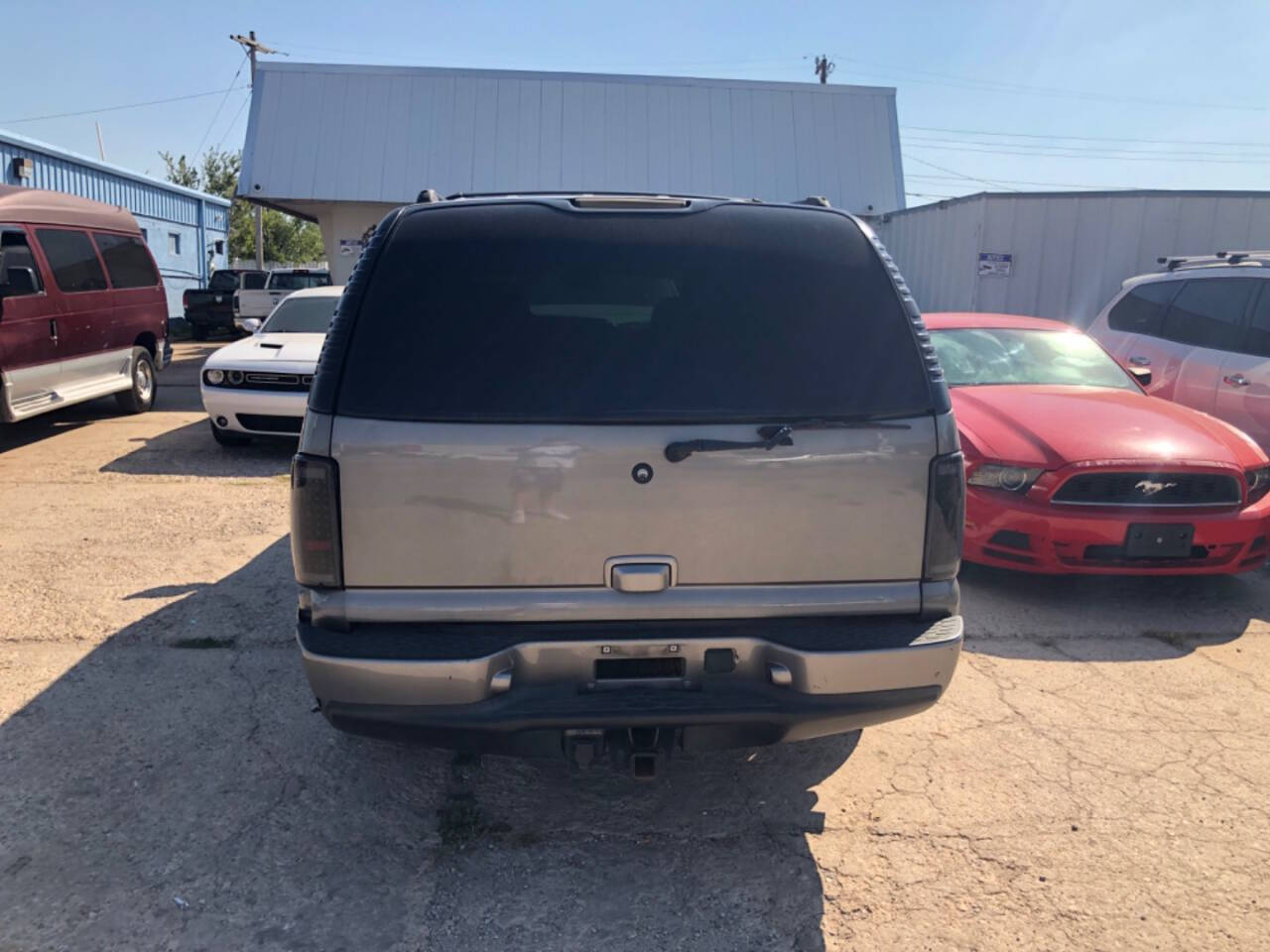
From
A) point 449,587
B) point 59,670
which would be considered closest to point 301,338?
point 59,670

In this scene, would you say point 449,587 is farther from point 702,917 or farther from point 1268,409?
point 1268,409

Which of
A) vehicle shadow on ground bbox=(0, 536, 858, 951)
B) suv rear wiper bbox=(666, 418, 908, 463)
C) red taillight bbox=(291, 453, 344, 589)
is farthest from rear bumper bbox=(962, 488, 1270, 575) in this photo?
red taillight bbox=(291, 453, 344, 589)

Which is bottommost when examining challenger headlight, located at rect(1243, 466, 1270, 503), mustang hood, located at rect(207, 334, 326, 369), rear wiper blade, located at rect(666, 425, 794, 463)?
challenger headlight, located at rect(1243, 466, 1270, 503)

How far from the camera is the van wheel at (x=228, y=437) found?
943 cm

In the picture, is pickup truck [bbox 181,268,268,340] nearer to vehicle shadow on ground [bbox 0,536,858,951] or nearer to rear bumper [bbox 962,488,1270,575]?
vehicle shadow on ground [bbox 0,536,858,951]

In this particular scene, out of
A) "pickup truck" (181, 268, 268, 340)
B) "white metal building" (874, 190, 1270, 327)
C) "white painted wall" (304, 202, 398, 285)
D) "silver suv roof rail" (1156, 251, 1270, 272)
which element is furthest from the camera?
"pickup truck" (181, 268, 268, 340)

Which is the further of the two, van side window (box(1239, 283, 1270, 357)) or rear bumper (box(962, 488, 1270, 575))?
van side window (box(1239, 283, 1270, 357))

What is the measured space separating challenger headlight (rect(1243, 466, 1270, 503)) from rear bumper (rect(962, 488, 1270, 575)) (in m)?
0.06

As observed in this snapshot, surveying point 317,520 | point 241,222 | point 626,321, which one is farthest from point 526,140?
point 241,222

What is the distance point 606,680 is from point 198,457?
7.78 m

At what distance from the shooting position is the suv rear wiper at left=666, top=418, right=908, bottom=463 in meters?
2.71

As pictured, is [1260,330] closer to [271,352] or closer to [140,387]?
[271,352]

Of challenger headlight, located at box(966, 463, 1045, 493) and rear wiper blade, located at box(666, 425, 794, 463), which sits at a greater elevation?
rear wiper blade, located at box(666, 425, 794, 463)

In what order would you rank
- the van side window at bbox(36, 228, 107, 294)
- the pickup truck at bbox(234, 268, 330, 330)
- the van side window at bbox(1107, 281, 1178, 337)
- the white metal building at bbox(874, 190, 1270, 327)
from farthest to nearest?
the pickup truck at bbox(234, 268, 330, 330), the white metal building at bbox(874, 190, 1270, 327), the van side window at bbox(36, 228, 107, 294), the van side window at bbox(1107, 281, 1178, 337)
